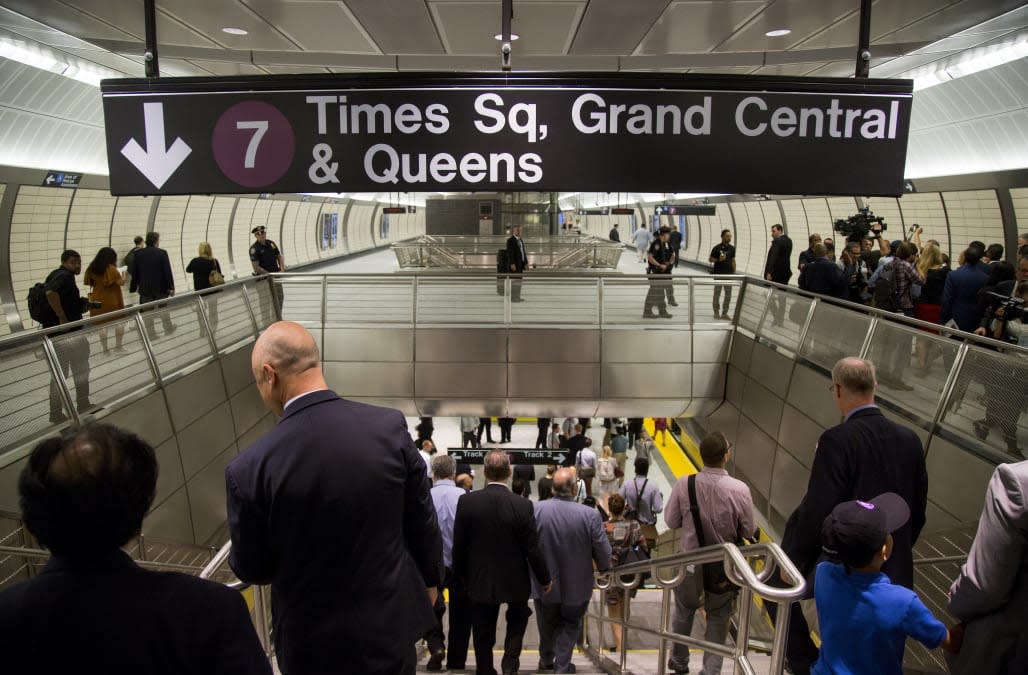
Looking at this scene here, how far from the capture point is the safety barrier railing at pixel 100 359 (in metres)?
4.51

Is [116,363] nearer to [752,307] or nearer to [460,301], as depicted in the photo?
[460,301]

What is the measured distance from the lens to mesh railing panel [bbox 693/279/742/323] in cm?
1052

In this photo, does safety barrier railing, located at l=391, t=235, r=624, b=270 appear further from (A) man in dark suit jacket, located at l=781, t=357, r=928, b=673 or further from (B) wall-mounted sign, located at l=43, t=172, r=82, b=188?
(A) man in dark suit jacket, located at l=781, t=357, r=928, b=673

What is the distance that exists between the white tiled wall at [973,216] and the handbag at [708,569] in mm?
9501

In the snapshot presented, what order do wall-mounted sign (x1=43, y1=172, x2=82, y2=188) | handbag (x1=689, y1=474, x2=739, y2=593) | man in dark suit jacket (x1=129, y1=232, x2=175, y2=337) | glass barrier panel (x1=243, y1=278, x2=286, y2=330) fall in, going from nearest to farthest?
handbag (x1=689, y1=474, x2=739, y2=593), man in dark suit jacket (x1=129, y1=232, x2=175, y2=337), glass barrier panel (x1=243, y1=278, x2=286, y2=330), wall-mounted sign (x1=43, y1=172, x2=82, y2=188)

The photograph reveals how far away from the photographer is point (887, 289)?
24.8ft

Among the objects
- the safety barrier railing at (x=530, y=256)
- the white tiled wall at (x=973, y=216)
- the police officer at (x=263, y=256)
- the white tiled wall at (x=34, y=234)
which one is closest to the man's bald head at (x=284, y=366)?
the police officer at (x=263, y=256)

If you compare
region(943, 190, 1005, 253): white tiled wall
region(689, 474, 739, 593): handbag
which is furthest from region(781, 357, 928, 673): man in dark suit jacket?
region(943, 190, 1005, 253): white tiled wall

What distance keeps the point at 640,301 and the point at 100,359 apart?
291 inches

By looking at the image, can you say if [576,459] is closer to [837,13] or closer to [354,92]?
[837,13]

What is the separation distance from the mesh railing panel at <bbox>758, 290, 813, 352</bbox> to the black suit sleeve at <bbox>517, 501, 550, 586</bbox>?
5.15m

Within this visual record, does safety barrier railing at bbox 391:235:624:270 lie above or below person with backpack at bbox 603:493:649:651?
above

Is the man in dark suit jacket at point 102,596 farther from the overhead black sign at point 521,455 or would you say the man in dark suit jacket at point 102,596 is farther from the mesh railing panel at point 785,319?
the overhead black sign at point 521,455

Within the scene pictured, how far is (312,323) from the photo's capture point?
10.5 m
